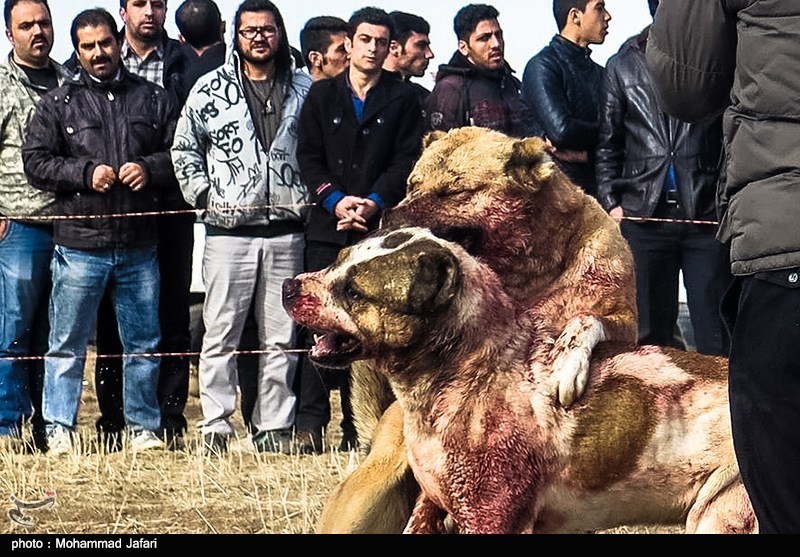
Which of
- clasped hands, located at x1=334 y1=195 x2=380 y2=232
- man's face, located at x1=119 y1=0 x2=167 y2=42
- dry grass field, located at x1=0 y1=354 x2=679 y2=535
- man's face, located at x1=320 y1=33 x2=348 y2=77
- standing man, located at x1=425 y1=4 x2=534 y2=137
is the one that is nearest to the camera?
dry grass field, located at x1=0 y1=354 x2=679 y2=535

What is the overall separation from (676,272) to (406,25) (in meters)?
2.76

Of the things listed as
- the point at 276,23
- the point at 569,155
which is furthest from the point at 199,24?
the point at 569,155

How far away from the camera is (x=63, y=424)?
7512 mm

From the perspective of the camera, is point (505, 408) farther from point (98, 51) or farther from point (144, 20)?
point (144, 20)

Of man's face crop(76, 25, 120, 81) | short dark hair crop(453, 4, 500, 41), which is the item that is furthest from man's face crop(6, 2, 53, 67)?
short dark hair crop(453, 4, 500, 41)

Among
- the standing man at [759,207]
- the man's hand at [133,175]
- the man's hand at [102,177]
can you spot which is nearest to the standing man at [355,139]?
the man's hand at [133,175]

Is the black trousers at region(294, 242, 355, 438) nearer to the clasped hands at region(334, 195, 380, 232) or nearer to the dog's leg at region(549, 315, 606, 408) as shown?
the clasped hands at region(334, 195, 380, 232)

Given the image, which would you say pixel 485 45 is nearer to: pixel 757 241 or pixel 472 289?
pixel 472 289

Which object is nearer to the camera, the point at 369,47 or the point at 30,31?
the point at 369,47

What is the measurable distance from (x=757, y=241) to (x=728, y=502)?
92 centimetres

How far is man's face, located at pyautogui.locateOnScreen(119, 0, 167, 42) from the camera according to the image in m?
8.38

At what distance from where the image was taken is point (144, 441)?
7.45 metres

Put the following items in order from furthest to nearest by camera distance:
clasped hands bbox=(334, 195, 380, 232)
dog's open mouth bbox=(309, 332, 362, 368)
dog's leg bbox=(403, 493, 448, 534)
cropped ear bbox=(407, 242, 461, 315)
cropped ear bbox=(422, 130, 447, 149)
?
1. clasped hands bbox=(334, 195, 380, 232)
2. cropped ear bbox=(422, 130, 447, 149)
3. dog's leg bbox=(403, 493, 448, 534)
4. dog's open mouth bbox=(309, 332, 362, 368)
5. cropped ear bbox=(407, 242, 461, 315)

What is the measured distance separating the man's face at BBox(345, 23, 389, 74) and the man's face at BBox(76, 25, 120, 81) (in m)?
1.37
